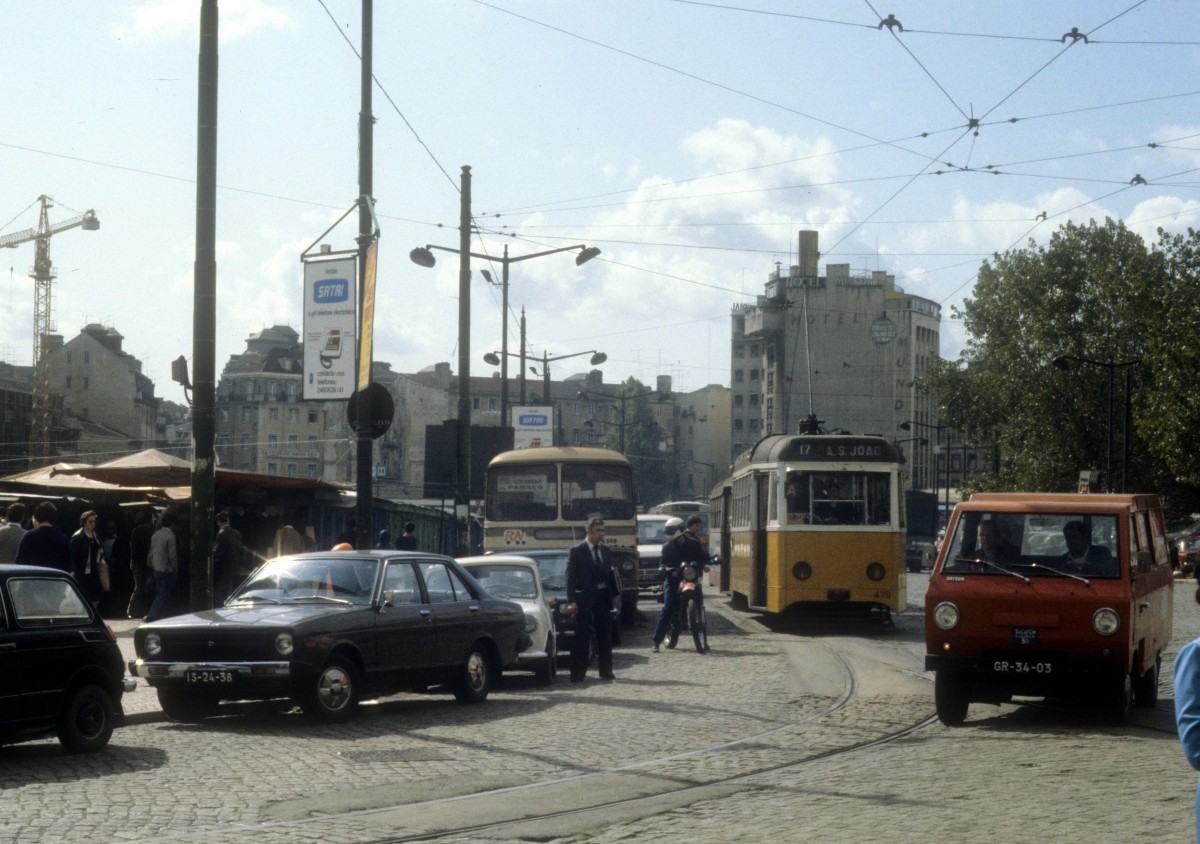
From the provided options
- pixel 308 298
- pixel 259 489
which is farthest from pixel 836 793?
pixel 259 489

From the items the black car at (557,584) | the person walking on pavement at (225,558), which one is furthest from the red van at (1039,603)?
the person walking on pavement at (225,558)

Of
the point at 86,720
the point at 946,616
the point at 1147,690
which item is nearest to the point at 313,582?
the point at 86,720

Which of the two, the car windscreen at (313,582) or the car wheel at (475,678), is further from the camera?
the car wheel at (475,678)

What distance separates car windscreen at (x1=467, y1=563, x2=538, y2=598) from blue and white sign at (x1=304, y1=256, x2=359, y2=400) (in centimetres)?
287

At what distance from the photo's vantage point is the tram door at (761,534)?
27.2m

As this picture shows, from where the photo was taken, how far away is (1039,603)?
13.2 metres

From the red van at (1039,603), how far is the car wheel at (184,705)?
601cm

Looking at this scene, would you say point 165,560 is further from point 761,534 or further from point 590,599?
point 761,534

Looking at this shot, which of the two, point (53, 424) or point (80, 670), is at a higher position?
point (53, 424)

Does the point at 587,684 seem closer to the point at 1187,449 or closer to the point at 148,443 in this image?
the point at 1187,449

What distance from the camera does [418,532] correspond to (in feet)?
149

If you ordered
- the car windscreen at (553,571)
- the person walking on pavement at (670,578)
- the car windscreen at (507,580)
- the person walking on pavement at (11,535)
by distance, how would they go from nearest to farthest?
the person walking on pavement at (11,535) → the car windscreen at (507,580) → the car windscreen at (553,571) → the person walking on pavement at (670,578)

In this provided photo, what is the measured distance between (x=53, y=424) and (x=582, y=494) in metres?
83.7

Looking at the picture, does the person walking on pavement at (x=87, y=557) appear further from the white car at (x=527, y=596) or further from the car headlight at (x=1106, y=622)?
the car headlight at (x=1106, y=622)
